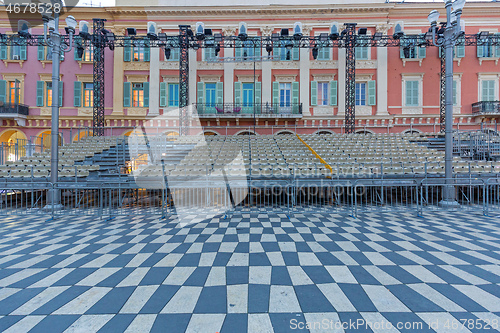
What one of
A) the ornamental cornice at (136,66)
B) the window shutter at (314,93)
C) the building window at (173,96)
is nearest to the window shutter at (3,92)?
the ornamental cornice at (136,66)

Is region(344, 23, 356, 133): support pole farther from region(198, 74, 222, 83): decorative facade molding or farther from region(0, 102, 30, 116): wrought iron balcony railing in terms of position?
region(0, 102, 30, 116): wrought iron balcony railing

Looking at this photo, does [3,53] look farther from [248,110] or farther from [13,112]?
[248,110]

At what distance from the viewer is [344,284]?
122 inches

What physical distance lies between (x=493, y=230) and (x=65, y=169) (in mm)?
15095

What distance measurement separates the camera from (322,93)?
18.9 metres

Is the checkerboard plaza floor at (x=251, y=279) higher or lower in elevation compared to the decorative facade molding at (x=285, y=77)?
lower

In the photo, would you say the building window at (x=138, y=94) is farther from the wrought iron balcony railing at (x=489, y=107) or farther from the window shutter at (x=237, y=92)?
the wrought iron balcony railing at (x=489, y=107)

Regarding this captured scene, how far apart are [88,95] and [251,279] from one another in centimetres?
2292

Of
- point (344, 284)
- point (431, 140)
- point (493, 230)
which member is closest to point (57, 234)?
point (344, 284)

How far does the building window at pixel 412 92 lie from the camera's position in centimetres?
1848

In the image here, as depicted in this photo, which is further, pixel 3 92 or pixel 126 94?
pixel 126 94

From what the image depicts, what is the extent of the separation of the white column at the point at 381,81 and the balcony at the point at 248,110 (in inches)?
272

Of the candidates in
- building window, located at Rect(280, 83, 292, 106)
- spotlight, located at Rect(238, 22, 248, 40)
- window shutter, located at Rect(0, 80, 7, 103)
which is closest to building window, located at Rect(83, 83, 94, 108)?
window shutter, located at Rect(0, 80, 7, 103)

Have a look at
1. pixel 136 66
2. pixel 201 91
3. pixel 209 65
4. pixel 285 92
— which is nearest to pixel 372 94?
pixel 285 92
